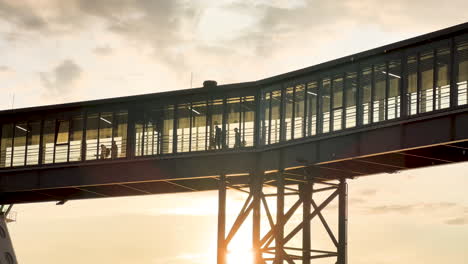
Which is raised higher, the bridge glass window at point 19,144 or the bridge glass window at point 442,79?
the bridge glass window at point 442,79

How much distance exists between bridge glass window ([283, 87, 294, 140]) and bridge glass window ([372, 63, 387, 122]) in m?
6.04

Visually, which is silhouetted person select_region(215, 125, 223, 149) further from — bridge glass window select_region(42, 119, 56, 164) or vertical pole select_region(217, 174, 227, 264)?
bridge glass window select_region(42, 119, 56, 164)

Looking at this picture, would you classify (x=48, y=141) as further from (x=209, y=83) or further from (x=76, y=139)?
(x=209, y=83)

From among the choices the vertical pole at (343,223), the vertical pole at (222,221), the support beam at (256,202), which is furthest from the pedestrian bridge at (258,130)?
the vertical pole at (343,223)

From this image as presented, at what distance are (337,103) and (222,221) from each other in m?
9.67

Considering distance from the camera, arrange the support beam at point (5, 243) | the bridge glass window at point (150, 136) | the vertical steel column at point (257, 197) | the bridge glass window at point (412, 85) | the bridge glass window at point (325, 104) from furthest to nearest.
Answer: the support beam at point (5, 243)
the bridge glass window at point (150, 136)
the vertical steel column at point (257, 197)
the bridge glass window at point (325, 104)
the bridge glass window at point (412, 85)

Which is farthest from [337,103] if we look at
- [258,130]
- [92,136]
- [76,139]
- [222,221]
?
[76,139]

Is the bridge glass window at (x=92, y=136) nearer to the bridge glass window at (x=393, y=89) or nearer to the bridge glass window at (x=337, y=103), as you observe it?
the bridge glass window at (x=337, y=103)

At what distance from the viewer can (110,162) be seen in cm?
5506

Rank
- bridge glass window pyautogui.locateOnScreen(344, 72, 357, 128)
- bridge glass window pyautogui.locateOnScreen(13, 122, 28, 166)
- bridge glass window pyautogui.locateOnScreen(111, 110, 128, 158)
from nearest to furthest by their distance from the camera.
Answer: bridge glass window pyautogui.locateOnScreen(344, 72, 357, 128)
bridge glass window pyautogui.locateOnScreen(111, 110, 128, 158)
bridge glass window pyautogui.locateOnScreen(13, 122, 28, 166)

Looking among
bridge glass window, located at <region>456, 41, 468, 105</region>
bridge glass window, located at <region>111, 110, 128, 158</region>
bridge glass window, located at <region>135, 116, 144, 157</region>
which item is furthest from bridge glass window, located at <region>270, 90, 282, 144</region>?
bridge glass window, located at <region>456, 41, 468, 105</region>

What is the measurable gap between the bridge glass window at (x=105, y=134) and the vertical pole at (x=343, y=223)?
13.8 meters

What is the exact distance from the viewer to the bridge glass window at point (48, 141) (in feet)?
189

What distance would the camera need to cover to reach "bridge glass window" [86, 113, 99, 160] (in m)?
56.5
